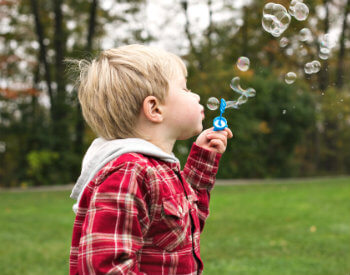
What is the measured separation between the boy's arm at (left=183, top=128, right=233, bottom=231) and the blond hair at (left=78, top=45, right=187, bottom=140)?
357 mm

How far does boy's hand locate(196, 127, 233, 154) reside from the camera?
189 centimetres

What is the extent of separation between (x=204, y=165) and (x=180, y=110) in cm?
36

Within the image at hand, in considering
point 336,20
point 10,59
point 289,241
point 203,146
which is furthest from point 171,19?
point 203,146

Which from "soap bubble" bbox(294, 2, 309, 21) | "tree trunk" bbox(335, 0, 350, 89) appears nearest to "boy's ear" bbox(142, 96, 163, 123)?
"soap bubble" bbox(294, 2, 309, 21)

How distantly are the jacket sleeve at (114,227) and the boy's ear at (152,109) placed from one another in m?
0.25

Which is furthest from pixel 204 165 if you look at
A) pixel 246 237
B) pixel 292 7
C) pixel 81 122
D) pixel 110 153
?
pixel 81 122

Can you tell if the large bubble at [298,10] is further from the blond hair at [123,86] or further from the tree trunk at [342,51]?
the tree trunk at [342,51]

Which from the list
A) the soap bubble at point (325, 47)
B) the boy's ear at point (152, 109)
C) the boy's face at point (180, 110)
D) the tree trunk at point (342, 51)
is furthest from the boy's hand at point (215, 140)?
the tree trunk at point (342, 51)

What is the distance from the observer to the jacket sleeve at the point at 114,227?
1357mm

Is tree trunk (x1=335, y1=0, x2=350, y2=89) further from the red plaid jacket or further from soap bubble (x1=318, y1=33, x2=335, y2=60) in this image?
the red plaid jacket

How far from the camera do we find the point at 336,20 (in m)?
20.8

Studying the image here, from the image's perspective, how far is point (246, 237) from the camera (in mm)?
5504

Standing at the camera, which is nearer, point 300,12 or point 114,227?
point 114,227

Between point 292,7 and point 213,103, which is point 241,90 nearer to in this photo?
point 213,103
